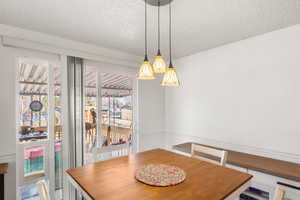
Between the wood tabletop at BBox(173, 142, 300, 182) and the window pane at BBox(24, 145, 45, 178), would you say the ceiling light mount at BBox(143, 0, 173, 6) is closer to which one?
the wood tabletop at BBox(173, 142, 300, 182)

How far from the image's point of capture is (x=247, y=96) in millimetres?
2309

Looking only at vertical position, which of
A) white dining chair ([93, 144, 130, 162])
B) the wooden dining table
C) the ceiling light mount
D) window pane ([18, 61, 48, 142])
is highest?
the ceiling light mount

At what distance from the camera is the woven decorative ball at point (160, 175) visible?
118 centimetres

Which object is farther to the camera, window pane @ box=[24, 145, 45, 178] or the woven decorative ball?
Result: window pane @ box=[24, 145, 45, 178]

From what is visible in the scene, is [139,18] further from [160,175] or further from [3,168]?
[3,168]

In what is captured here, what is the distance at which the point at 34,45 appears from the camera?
82.4 inches

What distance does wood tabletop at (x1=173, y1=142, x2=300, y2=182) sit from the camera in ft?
5.46

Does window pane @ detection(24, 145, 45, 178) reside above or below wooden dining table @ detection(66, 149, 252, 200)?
below

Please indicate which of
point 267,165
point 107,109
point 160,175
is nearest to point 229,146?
point 267,165

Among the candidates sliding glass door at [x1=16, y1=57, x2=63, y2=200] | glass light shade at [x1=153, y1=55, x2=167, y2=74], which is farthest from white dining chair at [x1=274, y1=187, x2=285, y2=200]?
sliding glass door at [x1=16, y1=57, x2=63, y2=200]

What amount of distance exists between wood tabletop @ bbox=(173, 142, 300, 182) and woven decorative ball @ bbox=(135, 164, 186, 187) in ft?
3.42

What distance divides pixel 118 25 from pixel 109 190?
5.75ft

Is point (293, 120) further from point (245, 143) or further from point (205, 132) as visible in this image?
point (205, 132)

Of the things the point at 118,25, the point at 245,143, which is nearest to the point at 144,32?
the point at 118,25
